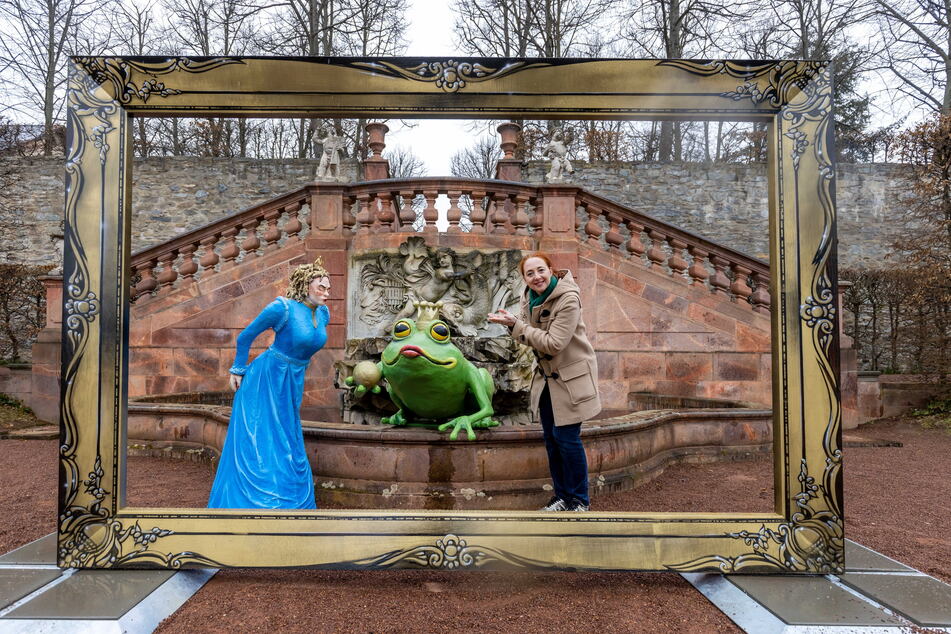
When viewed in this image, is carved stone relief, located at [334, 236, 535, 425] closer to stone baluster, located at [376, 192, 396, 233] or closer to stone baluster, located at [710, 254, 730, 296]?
stone baluster, located at [376, 192, 396, 233]

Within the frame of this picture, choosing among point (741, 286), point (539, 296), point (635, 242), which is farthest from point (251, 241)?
point (741, 286)

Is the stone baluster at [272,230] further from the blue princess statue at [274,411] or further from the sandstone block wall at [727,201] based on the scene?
the sandstone block wall at [727,201]

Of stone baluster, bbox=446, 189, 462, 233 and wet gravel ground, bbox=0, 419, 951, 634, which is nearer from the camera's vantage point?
wet gravel ground, bbox=0, 419, 951, 634

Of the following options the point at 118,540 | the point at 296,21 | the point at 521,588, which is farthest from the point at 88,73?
the point at 296,21

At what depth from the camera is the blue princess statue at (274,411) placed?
3295 mm

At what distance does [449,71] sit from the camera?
3.04 meters

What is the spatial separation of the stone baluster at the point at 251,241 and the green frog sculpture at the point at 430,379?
14.6 feet

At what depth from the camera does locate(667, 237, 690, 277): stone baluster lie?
→ 305 inches

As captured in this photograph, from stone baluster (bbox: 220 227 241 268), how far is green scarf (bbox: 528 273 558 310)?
18.7ft

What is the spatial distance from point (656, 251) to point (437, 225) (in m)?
3.11

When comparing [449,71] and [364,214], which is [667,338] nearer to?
[364,214]

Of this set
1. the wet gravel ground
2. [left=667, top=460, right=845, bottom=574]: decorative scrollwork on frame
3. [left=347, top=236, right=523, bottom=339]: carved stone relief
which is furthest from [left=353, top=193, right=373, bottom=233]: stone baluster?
[left=667, top=460, right=845, bottom=574]: decorative scrollwork on frame

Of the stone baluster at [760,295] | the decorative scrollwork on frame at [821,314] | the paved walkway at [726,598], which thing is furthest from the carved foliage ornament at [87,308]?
the stone baluster at [760,295]

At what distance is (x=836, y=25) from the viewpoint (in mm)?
16438
